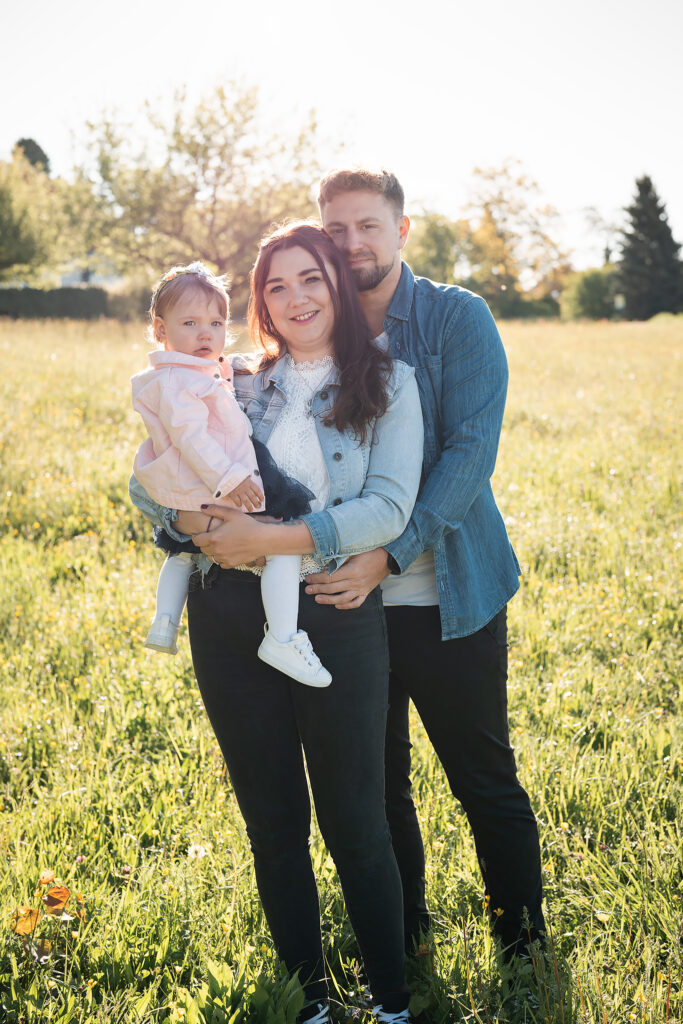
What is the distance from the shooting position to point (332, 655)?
205 cm

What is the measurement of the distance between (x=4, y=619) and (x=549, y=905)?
3476mm

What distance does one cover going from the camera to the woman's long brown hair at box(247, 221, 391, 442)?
214 cm

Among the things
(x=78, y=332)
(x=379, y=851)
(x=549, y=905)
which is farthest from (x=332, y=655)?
(x=78, y=332)

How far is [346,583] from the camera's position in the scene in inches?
81.8

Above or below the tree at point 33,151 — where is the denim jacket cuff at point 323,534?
below

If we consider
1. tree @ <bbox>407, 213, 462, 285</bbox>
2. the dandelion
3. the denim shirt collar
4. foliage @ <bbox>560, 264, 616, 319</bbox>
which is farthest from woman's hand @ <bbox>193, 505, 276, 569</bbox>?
foliage @ <bbox>560, 264, 616, 319</bbox>

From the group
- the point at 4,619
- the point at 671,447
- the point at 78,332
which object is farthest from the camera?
the point at 78,332

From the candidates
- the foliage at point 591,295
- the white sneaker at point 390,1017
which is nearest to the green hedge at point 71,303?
the foliage at point 591,295

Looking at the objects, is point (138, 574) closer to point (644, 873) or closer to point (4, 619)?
point (4, 619)

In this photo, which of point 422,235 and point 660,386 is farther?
point 422,235

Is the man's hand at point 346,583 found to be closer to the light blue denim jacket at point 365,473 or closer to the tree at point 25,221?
the light blue denim jacket at point 365,473

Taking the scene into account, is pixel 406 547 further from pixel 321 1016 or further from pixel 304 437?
pixel 321 1016

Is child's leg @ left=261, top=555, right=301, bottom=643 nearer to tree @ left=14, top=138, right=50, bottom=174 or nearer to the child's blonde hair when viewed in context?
the child's blonde hair

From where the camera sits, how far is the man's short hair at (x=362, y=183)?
2.41 metres
